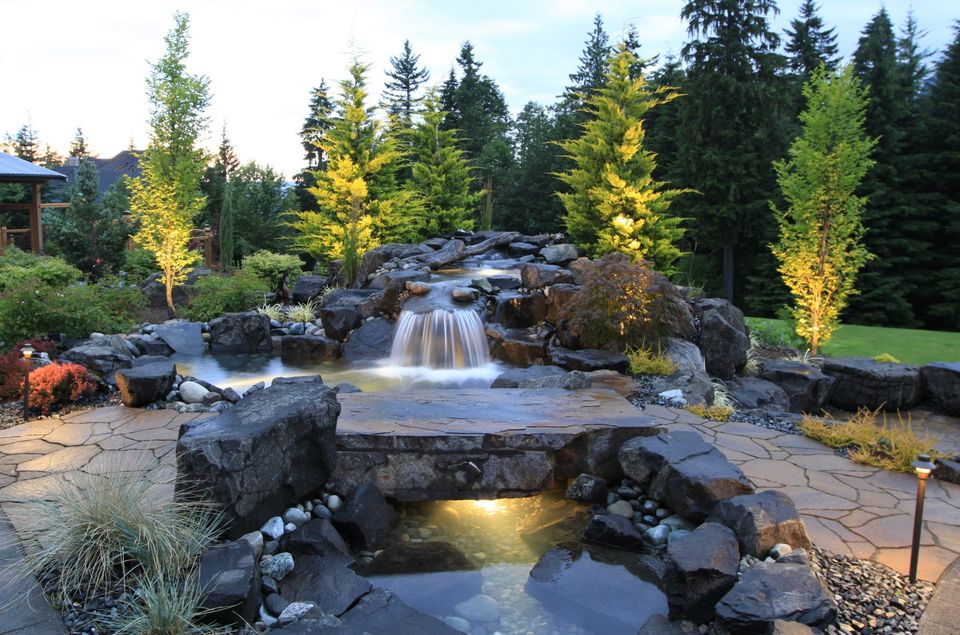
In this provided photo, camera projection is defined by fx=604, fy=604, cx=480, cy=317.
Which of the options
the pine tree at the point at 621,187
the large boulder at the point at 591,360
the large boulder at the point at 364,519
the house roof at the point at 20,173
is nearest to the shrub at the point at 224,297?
the large boulder at the point at 591,360

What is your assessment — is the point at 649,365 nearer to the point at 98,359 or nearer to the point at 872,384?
the point at 872,384

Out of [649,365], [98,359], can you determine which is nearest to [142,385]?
[98,359]

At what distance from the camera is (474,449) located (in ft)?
14.8

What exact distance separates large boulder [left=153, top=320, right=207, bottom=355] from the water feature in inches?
262

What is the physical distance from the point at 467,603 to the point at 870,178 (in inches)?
819

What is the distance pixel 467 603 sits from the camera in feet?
11.1

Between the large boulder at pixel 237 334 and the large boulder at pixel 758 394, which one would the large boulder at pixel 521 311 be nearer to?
the large boulder at pixel 758 394

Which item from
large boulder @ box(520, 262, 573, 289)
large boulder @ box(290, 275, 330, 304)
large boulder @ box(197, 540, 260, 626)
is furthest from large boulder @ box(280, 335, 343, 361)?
large boulder @ box(197, 540, 260, 626)

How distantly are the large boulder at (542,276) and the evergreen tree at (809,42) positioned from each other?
20.7m

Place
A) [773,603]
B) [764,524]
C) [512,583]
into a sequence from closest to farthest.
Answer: [773,603]
[764,524]
[512,583]

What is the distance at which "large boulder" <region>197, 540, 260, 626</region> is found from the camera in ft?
9.16

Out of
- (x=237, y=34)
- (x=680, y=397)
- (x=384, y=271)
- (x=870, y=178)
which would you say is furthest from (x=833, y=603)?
(x=870, y=178)

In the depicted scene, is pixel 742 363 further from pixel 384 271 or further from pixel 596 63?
pixel 596 63

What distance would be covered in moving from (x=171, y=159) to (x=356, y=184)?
5.09 m
